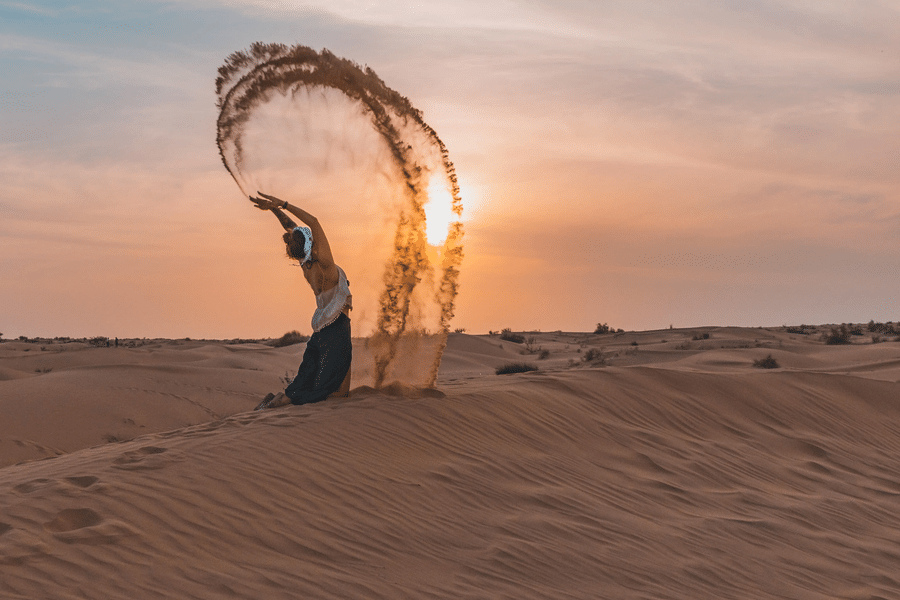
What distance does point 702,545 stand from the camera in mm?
7051

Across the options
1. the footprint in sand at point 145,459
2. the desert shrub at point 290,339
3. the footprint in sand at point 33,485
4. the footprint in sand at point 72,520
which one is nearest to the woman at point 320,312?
the footprint in sand at point 145,459

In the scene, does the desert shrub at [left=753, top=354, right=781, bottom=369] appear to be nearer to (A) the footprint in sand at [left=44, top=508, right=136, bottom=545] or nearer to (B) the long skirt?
(B) the long skirt

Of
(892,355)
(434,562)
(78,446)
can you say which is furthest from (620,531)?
(892,355)

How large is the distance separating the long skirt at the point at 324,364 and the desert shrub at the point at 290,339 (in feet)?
88.7

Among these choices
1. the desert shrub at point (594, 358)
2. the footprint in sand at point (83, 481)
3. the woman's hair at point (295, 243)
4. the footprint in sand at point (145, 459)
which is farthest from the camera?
the desert shrub at point (594, 358)

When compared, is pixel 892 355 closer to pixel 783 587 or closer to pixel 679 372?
→ pixel 679 372

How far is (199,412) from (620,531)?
1012cm

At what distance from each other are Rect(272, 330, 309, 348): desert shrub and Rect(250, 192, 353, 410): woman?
27.1 meters

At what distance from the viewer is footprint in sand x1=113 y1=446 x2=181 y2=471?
6.92 meters

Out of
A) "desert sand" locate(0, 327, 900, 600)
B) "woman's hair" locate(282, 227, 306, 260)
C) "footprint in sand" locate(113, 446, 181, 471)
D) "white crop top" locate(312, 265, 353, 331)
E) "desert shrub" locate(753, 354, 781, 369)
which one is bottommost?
"desert sand" locate(0, 327, 900, 600)

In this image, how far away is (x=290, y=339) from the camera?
38781 mm

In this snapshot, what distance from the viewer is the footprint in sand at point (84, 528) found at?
5422 mm

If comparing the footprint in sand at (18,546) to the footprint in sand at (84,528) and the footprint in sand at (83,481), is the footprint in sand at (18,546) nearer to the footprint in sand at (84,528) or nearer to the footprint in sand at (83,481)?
the footprint in sand at (84,528)

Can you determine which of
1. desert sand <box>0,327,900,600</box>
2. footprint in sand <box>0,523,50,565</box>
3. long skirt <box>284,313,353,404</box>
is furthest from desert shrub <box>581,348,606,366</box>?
footprint in sand <box>0,523,50,565</box>
